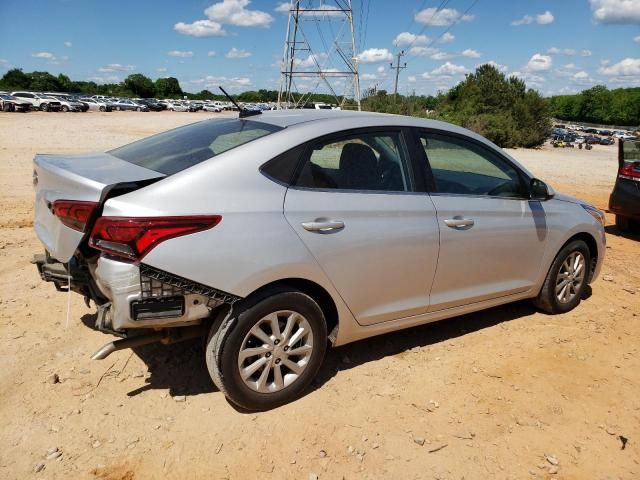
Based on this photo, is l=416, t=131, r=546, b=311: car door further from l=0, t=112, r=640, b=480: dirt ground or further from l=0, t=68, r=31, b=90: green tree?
l=0, t=68, r=31, b=90: green tree

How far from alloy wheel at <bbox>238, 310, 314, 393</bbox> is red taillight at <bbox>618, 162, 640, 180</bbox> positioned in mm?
6896

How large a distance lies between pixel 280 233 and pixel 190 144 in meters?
0.98

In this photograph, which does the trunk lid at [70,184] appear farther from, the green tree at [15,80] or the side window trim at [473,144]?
the green tree at [15,80]

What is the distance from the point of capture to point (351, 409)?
11.0 ft

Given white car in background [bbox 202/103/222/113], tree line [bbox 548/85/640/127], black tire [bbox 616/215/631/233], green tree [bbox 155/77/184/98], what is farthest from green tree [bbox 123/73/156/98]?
black tire [bbox 616/215/631/233]

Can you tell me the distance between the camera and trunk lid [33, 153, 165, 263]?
2859 mm

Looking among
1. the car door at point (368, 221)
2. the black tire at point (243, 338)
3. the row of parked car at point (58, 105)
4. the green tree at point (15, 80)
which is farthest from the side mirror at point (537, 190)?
the green tree at point (15, 80)

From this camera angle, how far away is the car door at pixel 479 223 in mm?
3848

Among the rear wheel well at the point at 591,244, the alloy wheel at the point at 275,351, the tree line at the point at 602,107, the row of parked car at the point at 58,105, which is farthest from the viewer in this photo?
the tree line at the point at 602,107

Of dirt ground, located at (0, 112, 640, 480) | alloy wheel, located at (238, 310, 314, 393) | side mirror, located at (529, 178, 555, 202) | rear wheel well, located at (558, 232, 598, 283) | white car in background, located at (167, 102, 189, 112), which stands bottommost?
white car in background, located at (167, 102, 189, 112)

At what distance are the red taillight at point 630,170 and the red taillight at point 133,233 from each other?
7.60m

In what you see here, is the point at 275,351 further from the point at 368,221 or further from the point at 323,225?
the point at 368,221

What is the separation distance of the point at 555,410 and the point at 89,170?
3.25 m

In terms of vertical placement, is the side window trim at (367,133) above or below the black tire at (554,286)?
above
